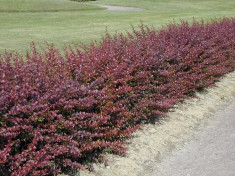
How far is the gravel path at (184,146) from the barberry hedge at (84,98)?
24cm

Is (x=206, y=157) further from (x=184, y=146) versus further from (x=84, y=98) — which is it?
(x=84, y=98)

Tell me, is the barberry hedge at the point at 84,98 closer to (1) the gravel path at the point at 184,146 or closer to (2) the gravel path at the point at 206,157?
(1) the gravel path at the point at 184,146

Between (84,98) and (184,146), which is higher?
(84,98)

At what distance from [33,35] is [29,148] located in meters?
10.1

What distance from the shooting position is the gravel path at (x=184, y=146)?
15.7ft

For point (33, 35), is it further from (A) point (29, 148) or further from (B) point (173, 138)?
(A) point (29, 148)

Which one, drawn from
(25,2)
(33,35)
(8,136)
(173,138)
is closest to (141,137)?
(173,138)

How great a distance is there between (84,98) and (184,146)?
2.02m

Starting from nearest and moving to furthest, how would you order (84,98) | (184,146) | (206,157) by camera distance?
(84,98) → (206,157) → (184,146)

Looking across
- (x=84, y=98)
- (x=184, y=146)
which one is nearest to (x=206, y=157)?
(x=184, y=146)

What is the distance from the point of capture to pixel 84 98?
466 centimetres

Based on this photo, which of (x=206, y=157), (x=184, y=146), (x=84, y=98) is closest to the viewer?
(x=84, y=98)

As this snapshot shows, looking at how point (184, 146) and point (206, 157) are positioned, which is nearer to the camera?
point (206, 157)

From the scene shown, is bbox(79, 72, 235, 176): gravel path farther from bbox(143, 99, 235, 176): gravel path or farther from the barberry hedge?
the barberry hedge
